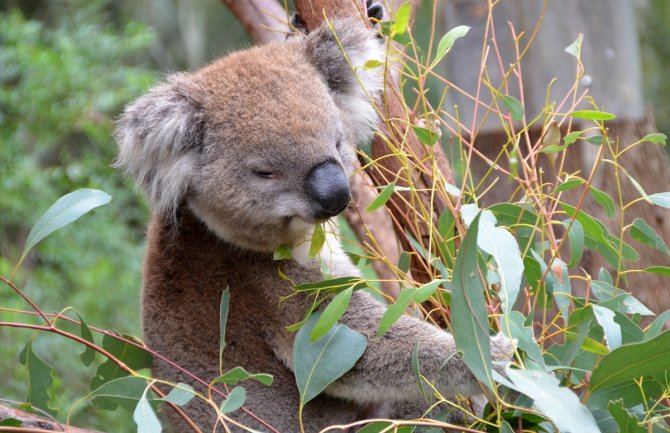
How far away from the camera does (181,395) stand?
1785mm

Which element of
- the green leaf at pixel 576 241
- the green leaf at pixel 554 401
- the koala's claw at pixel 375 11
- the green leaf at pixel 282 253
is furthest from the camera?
the koala's claw at pixel 375 11

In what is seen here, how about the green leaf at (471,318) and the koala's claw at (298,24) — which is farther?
the koala's claw at (298,24)

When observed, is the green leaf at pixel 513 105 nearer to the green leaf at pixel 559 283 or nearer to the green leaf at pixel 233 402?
the green leaf at pixel 559 283

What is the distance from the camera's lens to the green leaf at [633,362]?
4.90 ft

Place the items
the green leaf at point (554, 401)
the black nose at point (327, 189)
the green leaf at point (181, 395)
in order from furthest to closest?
the black nose at point (327, 189)
the green leaf at point (181, 395)
the green leaf at point (554, 401)

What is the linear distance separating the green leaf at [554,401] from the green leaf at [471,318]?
0.10 meters

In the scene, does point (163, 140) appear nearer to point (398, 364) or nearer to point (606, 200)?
point (398, 364)

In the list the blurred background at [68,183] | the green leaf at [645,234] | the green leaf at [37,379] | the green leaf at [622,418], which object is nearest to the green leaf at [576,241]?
the green leaf at [645,234]

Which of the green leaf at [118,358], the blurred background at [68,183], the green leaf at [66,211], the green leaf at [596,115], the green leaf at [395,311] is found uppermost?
the green leaf at [596,115]

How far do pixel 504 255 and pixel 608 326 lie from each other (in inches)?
10.2

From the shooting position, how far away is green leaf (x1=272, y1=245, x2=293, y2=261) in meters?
2.40

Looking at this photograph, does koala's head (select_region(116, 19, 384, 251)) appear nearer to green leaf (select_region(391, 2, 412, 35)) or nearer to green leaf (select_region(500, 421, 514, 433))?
green leaf (select_region(391, 2, 412, 35))

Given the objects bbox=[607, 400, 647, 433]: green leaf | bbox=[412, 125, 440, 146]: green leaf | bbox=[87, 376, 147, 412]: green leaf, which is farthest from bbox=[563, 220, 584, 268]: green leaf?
bbox=[87, 376, 147, 412]: green leaf

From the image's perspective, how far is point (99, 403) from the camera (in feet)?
7.31
